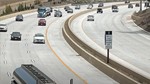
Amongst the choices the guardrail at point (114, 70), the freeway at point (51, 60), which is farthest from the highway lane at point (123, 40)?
the freeway at point (51, 60)

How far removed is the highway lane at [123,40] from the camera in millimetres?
48300

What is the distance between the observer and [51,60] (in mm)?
47844

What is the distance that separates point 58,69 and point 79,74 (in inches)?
131

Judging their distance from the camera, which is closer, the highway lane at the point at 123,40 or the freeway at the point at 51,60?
the freeway at the point at 51,60

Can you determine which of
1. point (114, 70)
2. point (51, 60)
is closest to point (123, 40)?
point (51, 60)

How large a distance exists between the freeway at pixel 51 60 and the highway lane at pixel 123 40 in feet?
15.1

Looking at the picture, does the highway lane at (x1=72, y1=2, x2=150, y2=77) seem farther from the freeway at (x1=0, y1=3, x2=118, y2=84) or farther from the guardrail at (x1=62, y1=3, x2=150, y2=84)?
the freeway at (x1=0, y1=3, x2=118, y2=84)

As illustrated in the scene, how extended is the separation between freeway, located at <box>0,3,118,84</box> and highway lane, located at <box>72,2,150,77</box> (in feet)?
15.1

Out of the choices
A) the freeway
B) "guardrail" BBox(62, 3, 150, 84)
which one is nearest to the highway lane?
"guardrail" BBox(62, 3, 150, 84)

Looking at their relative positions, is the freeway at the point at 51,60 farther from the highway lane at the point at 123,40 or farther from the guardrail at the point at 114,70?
the highway lane at the point at 123,40

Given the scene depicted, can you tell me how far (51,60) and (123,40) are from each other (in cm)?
2406

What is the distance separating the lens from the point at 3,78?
3628 centimetres

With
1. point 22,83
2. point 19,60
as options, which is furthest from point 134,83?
point 19,60

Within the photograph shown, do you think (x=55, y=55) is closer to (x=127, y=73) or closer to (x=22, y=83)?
(x=127, y=73)
